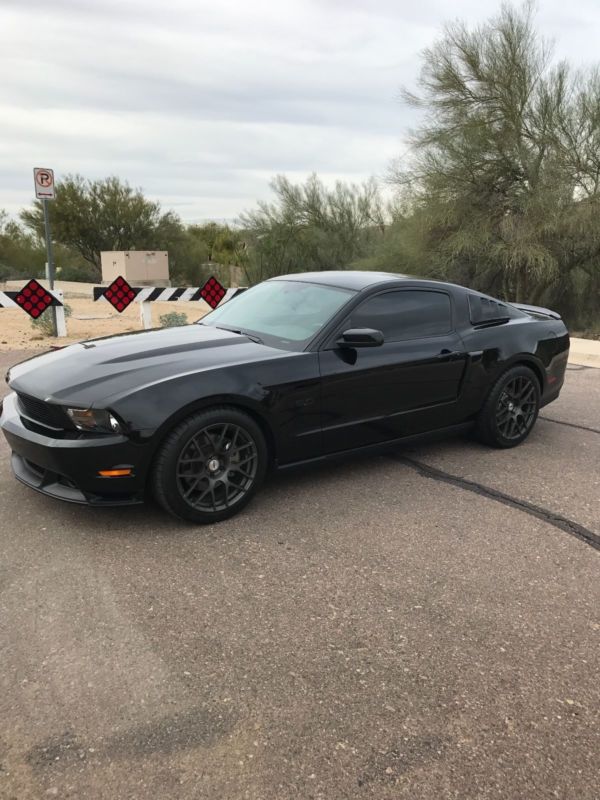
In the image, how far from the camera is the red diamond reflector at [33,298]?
392 inches

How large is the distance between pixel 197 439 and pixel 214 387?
1.03 ft

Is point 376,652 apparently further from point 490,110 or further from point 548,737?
point 490,110

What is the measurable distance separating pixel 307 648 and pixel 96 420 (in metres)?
1.69

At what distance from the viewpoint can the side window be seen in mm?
4473

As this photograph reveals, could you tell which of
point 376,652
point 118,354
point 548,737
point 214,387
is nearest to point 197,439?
point 214,387

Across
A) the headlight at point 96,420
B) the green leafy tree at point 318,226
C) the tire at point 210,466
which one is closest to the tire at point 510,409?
the tire at point 210,466

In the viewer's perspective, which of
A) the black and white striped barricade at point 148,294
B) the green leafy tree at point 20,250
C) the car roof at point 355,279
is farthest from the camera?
Result: the green leafy tree at point 20,250

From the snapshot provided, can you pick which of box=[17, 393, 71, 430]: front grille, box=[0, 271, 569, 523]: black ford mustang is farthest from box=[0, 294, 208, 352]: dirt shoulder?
box=[17, 393, 71, 430]: front grille

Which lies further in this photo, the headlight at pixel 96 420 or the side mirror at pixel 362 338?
the side mirror at pixel 362 338

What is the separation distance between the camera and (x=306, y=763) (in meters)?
2.09

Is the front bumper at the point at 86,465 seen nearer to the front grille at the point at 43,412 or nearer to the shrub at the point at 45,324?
the front grille at the point at 43,412

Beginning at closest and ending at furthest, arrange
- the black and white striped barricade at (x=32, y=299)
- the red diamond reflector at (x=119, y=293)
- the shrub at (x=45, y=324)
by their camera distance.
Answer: the black and white striped barricade at (x=32, y=299) → the red diamond reflector at (x=119, y=293) → the shrub at (x=45, y=324)

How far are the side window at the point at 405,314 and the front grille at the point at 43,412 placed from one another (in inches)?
77.6

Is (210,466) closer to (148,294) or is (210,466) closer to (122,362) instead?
(122,362)
